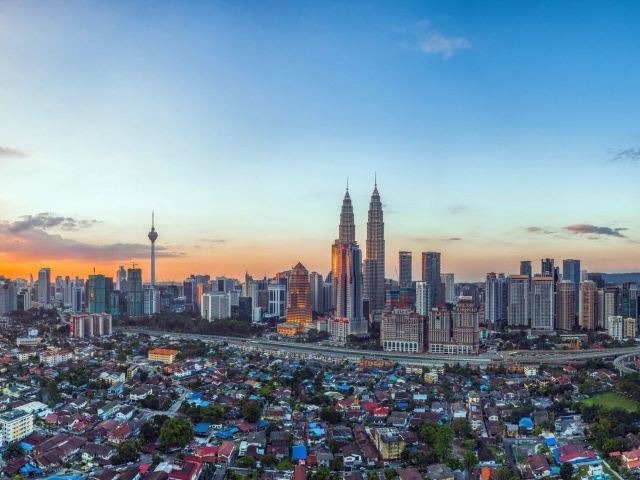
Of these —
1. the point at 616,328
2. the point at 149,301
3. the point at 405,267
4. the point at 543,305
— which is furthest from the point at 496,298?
the point at 149,301

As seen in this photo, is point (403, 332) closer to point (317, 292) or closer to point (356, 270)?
point (356, 270)

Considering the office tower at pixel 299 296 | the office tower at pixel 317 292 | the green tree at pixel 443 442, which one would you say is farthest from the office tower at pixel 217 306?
the green tree at pixel 443 442

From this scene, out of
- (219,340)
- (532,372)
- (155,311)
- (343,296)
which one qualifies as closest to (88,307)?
(155,311)

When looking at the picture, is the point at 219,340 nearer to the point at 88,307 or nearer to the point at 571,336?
the point at 88,307

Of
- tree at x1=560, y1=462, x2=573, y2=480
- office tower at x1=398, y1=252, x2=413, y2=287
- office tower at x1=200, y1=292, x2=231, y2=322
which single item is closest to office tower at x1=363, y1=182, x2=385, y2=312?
office tower at x1=398, y1=252, x2=413, y2=287

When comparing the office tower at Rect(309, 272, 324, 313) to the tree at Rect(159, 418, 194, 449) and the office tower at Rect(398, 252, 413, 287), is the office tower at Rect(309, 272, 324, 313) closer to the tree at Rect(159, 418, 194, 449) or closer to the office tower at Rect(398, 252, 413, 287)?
the office tower at Rect(398, 252, 413, 287)

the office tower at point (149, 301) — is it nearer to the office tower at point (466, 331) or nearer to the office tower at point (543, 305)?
the office tower at point (466, 331)
